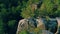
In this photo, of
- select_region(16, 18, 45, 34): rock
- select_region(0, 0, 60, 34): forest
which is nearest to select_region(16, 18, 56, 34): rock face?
select_region(16, 18, 45, 34): rock

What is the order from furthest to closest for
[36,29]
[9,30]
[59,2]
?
[9,30], [59,2], [36,29]

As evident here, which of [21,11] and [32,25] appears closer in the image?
[32,25]

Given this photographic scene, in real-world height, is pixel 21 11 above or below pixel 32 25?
above

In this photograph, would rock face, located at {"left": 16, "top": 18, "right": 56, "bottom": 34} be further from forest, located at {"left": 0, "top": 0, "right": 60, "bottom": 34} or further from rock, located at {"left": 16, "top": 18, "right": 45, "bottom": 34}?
forest, located at {"left": 0, "top": 0, "right": 60, "bottom": 34}

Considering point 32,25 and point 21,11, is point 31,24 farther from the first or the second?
point 21,11

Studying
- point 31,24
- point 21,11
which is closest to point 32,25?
point 31,24

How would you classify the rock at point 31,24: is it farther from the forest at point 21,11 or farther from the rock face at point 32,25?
the forest at point 21,11

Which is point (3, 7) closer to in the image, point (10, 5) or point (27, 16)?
point (10, 5)

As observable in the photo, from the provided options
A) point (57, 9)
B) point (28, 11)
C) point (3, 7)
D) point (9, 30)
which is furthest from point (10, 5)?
point (57, 9)
